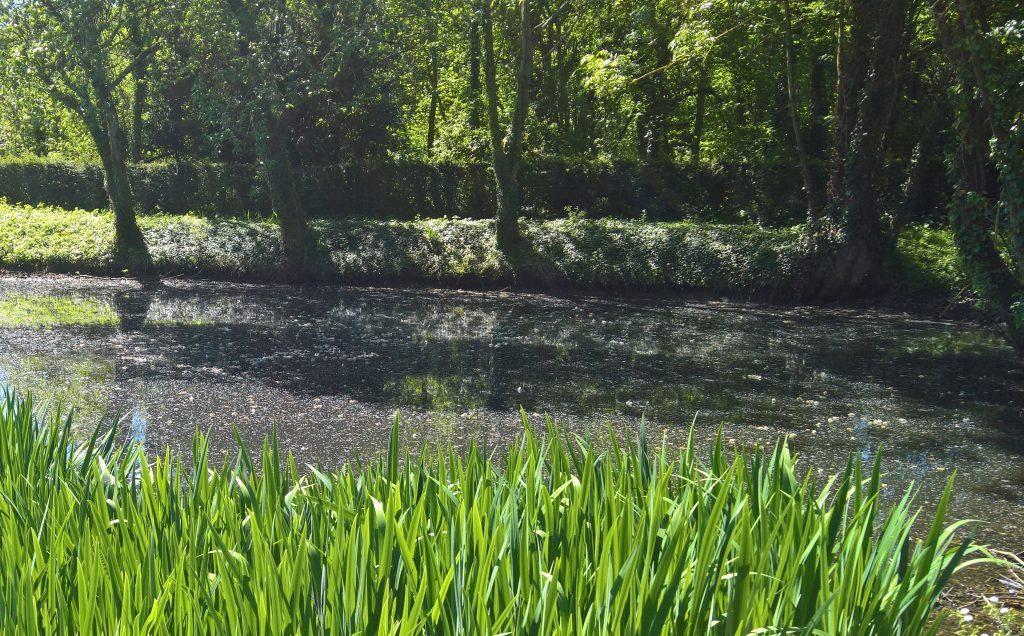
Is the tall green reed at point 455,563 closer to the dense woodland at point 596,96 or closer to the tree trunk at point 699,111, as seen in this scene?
the dense woodland at point 596,96

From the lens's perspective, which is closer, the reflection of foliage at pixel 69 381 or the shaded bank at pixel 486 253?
the reflection of foliage at pixel 69 381

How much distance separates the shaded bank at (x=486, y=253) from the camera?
1474 centimetres

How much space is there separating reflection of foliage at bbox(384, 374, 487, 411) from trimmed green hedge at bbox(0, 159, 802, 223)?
32.7 feet

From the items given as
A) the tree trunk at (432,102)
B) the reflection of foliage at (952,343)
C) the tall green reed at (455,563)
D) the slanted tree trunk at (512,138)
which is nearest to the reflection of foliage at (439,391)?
the tall green reed at (455,563)

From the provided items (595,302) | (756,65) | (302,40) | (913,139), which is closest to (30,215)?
(302,40)

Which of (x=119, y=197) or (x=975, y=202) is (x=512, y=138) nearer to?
(x=119, y=197)

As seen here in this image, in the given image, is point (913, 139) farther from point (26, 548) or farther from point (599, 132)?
point (26, 548)

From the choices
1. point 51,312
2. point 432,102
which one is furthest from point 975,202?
point 432,102

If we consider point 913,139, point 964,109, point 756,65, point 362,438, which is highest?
point 756,65

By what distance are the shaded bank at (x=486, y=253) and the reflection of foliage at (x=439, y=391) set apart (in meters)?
7.11

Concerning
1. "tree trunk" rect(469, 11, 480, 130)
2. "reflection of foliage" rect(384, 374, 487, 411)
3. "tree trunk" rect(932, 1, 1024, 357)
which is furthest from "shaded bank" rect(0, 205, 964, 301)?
"reflection of foliage" rect(384, 374, 487, 411)

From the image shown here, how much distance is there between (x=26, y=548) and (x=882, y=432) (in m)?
6.29

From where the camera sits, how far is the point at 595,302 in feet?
47.3

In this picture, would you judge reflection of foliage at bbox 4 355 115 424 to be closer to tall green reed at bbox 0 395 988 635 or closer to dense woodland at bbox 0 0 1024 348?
tall green reed at bbox 0 395 988 635
